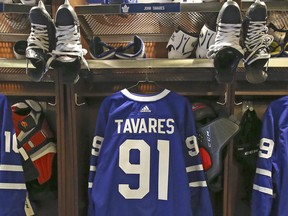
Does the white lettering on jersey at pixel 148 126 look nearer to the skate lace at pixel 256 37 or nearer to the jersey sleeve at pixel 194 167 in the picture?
the jersey sleeve at pixel 194 167

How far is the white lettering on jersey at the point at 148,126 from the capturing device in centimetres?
139

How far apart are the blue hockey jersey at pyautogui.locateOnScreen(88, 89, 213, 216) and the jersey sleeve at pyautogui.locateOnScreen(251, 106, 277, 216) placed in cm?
19

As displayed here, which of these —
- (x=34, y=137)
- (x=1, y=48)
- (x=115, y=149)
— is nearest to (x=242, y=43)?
(x=115, y=149)

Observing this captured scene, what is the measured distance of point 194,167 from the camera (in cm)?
140

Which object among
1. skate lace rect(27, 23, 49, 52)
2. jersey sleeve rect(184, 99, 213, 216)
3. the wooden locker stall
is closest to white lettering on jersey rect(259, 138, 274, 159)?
the wooden locker stall

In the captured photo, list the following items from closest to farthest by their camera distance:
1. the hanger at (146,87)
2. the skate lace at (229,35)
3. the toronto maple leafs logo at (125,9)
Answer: the skate lace at (229,35)
the toronto maple leafs logo at (125,9)
the hanger at (146,87)

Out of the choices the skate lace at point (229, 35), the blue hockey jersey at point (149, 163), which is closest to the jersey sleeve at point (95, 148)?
the blue hockey jersey at point (149, 163)

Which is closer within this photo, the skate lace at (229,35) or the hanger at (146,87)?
the skate lace at (229,35)

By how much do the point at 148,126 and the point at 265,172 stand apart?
1.59 feet

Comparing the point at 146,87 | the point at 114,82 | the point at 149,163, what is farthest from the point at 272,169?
the point at 114,82

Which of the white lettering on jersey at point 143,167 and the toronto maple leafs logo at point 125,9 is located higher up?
the toronto maple leafs logo at point 125,9

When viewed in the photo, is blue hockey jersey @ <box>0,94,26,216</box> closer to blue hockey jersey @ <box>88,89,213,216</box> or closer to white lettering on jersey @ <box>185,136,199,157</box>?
blue hockey jersey @ <box>88,89,213,216</box>

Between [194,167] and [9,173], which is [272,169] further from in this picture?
[9,173]

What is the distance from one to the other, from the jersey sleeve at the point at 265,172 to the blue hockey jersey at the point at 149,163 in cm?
19
